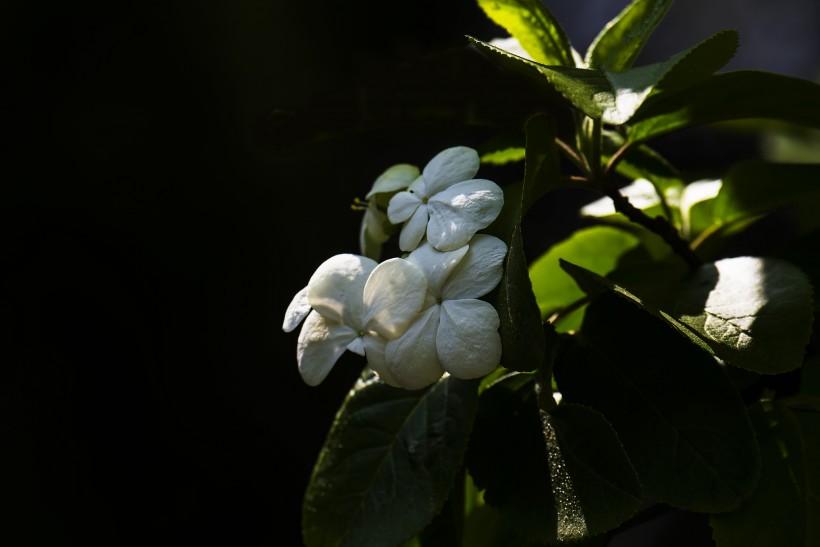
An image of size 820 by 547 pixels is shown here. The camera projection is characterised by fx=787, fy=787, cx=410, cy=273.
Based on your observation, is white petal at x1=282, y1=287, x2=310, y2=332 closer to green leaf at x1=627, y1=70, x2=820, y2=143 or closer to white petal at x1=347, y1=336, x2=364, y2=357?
white petal at x1=347, y1=336, x2=364, y2=357

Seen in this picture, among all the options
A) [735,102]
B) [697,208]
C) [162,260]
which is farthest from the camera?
[162,260]

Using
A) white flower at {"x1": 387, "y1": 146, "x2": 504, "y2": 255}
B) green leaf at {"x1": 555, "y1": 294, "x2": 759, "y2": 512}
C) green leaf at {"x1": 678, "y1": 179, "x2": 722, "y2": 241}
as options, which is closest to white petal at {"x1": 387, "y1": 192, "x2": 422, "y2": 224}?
white flower at {"x1": 387, "y1": 146, "x2": 504, "y2": 255}

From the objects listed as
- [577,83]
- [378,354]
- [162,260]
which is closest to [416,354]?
[378,354]

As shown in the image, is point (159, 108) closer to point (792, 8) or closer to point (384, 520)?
point (384, 520)

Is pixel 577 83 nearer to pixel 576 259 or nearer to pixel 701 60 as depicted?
pixel 701 60

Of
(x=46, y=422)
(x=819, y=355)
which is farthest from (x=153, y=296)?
(x=819, y=355)

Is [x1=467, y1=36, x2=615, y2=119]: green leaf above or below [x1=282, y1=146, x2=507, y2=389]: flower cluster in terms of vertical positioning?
above

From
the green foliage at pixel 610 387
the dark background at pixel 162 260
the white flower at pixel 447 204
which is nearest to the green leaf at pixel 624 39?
the green foliage at pixel 610 387

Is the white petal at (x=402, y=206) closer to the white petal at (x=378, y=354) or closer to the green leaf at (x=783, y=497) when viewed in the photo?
the white petal at (x=378, y=354)
